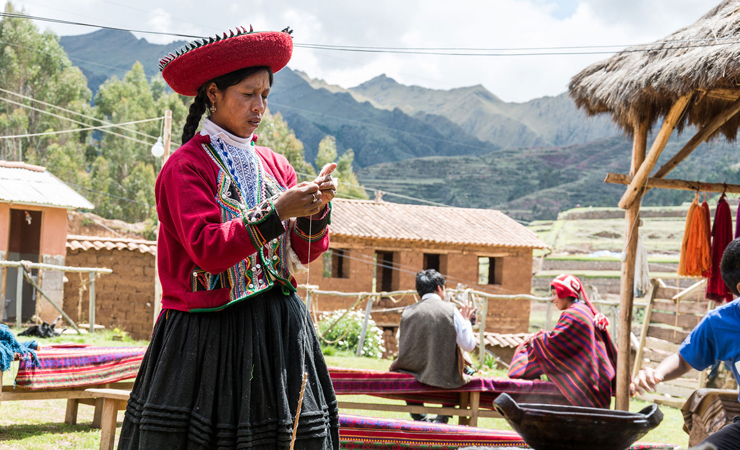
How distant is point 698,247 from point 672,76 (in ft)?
5.50

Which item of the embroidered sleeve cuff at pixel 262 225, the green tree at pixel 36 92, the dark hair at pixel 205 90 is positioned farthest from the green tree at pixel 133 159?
the embroidered sleeve cuff at pixel 262 225

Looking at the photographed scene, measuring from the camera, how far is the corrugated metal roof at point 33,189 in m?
16.2

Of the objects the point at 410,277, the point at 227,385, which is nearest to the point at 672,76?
the point at 227,385

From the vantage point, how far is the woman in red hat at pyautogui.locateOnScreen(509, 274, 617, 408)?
530cm

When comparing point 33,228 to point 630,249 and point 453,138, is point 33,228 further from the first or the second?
point 453,138

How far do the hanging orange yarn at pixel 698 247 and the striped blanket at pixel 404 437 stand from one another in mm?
2818

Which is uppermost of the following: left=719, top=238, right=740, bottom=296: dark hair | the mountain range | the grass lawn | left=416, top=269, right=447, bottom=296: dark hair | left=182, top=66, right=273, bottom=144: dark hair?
Result: the mountain range

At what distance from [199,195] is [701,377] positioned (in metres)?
8.00

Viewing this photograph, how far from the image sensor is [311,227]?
224 centimetres

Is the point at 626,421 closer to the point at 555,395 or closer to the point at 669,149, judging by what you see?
the point at 555,395

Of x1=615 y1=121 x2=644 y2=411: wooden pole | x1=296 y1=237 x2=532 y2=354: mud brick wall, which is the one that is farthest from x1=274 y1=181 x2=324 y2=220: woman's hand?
x1=296 y1=237 x2=532 y2=354: mud brick wall

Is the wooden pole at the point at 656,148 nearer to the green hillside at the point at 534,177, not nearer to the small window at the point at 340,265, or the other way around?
the small window at the point at 340,265

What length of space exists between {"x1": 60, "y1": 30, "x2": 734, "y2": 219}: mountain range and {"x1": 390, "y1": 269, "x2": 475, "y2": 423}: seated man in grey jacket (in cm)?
6257

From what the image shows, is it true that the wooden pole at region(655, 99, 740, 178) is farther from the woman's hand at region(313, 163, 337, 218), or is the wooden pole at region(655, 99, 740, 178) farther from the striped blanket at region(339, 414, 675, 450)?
the woman's hand at region(313, 163, 337, 218)
